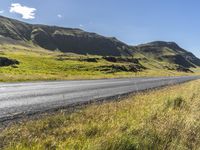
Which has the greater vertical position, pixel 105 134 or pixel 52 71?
pixel 105 134

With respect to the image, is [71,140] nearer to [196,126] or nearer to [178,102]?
[196,126]

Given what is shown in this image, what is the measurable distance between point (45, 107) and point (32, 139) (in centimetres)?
667

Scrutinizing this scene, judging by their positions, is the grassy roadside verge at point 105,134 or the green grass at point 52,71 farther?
the green grass at point 52,71

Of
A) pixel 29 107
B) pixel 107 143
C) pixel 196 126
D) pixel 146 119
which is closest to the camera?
pixel 107 143

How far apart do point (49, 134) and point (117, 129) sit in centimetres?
162

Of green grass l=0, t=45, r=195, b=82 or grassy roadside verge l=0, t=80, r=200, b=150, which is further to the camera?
green grass l=0, t=45, r=195, b=82

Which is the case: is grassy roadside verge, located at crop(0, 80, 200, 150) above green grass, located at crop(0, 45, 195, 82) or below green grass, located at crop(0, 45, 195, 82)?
above

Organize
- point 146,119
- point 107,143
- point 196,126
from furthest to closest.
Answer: point 146,119 → point 196,126 → point 107,143

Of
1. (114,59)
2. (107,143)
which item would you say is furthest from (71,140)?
(114,59)

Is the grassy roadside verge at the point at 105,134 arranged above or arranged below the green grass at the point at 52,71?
above

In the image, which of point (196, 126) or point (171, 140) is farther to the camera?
point (196, 126)

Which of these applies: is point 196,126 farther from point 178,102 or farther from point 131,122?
point 178,102

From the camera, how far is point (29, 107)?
14094mm

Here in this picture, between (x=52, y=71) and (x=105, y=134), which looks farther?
(x=52, y=71)
